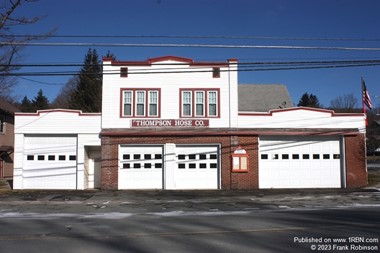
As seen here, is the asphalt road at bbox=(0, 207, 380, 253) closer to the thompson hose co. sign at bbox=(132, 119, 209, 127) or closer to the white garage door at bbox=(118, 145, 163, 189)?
the white garage door at bbox=(118, 145, 163, 189)

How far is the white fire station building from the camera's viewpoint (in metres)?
24.4

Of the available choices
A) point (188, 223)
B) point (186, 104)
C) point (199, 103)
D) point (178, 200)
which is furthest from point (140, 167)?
point (188, 223)

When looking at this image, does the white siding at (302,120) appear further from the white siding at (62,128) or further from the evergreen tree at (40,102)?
the evergreen tree at (40,102)

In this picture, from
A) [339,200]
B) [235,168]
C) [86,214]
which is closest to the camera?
[86,214]

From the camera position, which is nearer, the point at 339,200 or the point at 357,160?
the point at 339,200

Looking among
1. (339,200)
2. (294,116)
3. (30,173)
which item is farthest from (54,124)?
(339,200)

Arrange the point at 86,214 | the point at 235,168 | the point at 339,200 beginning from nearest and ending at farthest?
the point at 86,214
the point at 339,200
the point at 235,168

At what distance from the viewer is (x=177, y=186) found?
24.5 meters

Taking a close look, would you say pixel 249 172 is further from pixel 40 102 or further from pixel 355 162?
pixel 40 102

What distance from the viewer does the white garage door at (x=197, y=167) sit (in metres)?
24.5

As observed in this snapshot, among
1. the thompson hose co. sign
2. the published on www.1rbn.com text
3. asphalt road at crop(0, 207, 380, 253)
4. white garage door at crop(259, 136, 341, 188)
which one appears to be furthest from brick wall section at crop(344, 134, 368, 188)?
the published on www.1rbn.com text

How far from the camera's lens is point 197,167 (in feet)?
80.7

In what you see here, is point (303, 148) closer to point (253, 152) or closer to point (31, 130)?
point (253, 152)

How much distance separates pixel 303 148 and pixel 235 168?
4.69 metres
